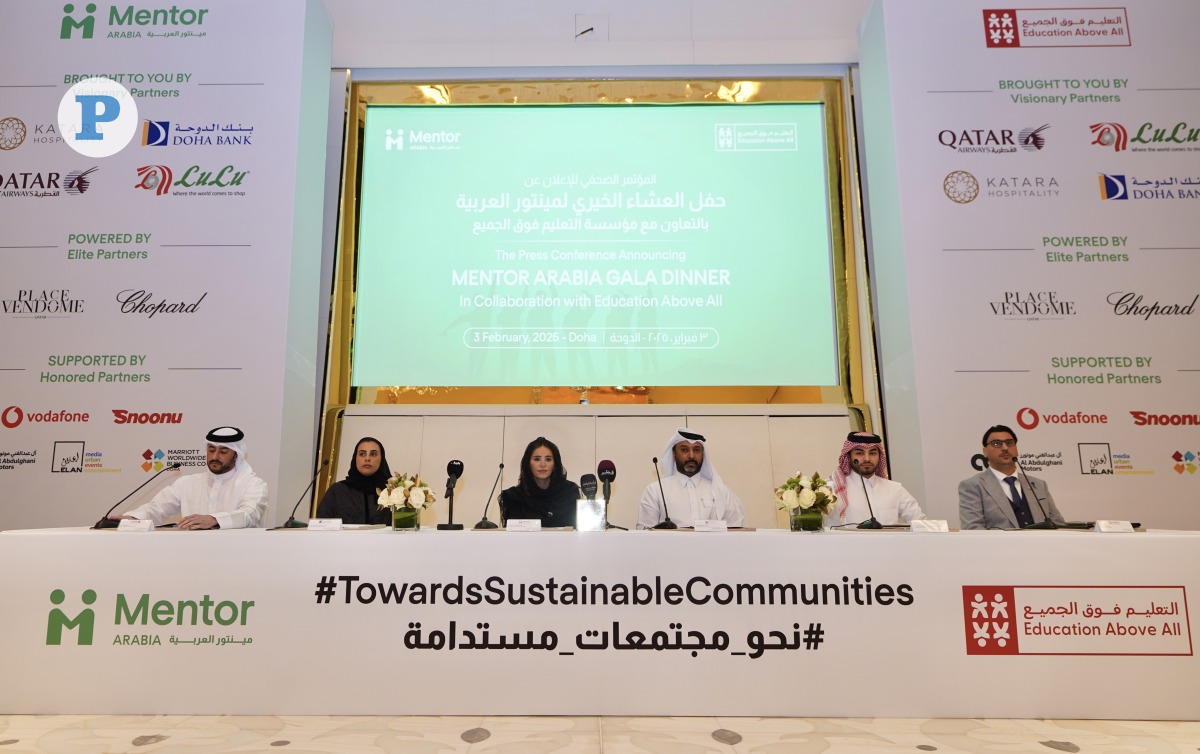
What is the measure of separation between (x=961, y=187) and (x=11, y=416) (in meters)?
5.18

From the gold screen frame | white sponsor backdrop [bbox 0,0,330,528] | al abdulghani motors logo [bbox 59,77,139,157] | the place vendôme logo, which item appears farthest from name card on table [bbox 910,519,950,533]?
al abdulghani motors logo [bbox 59,77,139,157]

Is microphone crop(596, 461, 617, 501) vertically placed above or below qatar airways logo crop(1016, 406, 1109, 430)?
below

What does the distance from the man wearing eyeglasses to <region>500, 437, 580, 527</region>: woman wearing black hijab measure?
1810mm

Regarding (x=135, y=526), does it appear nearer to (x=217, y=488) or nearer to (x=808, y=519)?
(x=217, y=488)

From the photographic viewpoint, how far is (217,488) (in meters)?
3.54

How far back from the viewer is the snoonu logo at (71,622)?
90.3 inches

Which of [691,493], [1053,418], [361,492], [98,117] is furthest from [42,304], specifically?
[1053,418]

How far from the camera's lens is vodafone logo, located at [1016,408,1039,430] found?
4.10 meters

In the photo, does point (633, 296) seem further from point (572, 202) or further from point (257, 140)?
point (257, 140)

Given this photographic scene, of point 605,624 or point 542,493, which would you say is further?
point 542,493

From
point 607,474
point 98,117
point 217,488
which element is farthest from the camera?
point 98,117

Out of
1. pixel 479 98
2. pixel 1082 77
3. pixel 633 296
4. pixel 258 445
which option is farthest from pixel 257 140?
pixel 1082 77

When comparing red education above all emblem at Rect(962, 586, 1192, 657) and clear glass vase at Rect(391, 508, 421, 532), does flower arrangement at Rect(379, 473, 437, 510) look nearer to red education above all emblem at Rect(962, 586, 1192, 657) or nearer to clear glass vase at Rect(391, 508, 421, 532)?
clear glass vase at Rect(391, 508, 421, 532)

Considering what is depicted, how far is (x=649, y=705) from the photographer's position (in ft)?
7.35
